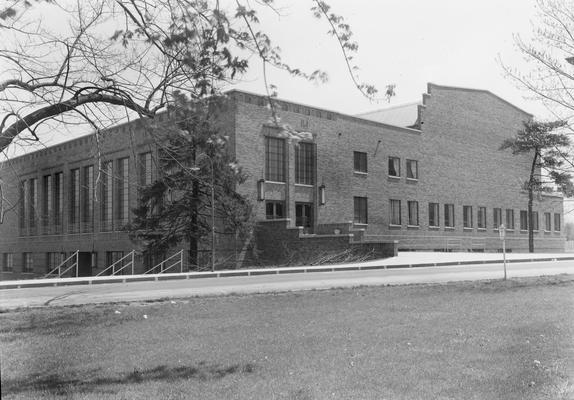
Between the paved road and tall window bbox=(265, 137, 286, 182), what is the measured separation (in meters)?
11.4

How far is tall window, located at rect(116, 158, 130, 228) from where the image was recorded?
4100 centimetres

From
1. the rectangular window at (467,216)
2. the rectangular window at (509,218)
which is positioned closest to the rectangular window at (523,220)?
the rectangular window at (509,218)

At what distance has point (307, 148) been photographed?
3872 cm

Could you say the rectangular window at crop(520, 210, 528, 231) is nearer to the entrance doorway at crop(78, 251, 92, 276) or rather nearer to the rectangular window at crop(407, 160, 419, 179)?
the rectangular window at crop(407, 160, 419, 179)

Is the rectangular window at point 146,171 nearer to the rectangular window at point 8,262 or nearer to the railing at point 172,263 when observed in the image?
the railing at point 172,263

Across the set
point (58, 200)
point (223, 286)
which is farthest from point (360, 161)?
point (58, 200)

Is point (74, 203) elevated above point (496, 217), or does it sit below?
above

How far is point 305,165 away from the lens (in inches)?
1526

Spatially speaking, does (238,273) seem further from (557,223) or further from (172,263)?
(557,223)

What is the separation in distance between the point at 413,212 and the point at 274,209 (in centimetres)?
1337

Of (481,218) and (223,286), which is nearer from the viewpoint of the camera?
(223,286)

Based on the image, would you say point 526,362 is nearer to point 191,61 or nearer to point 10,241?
point 191,61

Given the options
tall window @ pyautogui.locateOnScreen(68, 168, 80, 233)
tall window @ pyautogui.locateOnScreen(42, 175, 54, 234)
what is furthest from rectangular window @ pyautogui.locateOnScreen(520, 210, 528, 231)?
tall window @ pyautogui.locateOnScreen(42, 175, 54, 234)

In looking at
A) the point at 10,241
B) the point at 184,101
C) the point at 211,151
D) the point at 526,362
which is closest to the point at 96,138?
the point at 211,151
